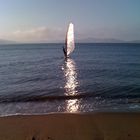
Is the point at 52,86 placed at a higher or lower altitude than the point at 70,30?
lower

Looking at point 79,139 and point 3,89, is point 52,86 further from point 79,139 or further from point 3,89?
point 79,139

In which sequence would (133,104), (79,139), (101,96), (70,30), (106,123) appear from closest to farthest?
(79,139), (106,123), (133,104), (101,96), (70,30)

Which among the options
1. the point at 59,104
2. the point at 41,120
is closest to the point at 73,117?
the point at 41,120

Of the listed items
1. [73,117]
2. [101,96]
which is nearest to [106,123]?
[73,117]

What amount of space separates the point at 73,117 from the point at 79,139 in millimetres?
3056

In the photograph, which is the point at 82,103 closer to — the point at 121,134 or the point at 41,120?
the point at 41,120

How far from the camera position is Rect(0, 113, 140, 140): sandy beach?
1033 cm

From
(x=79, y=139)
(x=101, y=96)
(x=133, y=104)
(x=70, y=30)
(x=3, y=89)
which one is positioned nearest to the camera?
(x=79, y=139)

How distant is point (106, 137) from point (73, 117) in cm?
316

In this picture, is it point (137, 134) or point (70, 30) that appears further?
point (70, 30)

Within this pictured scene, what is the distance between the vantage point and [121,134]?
10438 mm

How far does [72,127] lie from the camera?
37.6 feet

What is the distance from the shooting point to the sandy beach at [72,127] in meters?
10.3

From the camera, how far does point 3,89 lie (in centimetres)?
A: 2217
